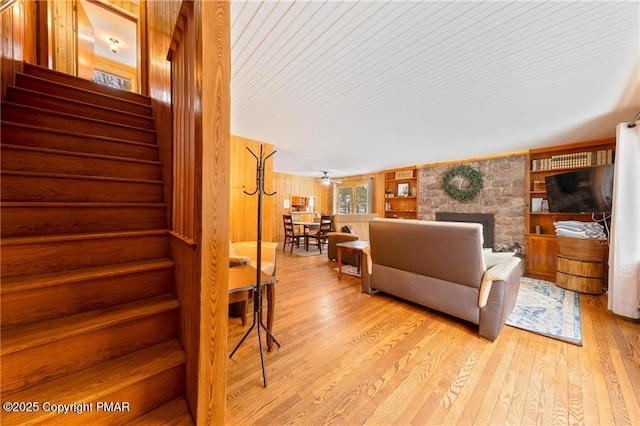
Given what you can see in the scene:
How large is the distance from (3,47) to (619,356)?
5487mm

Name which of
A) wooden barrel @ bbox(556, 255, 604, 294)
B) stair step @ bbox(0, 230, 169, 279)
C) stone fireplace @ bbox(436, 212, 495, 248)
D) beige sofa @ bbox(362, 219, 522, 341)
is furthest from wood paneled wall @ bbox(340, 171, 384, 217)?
stair step @ bbox(0, 230, 169, 279)

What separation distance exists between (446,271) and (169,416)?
2.46m

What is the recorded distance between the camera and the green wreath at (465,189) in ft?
17.4

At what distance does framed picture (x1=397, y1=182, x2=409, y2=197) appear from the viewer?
6.78m

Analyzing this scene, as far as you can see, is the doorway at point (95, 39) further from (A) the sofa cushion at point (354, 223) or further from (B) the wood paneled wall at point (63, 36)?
(A) the sofa cushion at point (354, 223)

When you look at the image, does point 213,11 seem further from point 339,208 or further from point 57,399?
point 339,208

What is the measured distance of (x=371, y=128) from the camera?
3.59m

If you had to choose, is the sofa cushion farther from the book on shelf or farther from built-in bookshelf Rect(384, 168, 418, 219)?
the book on shelf

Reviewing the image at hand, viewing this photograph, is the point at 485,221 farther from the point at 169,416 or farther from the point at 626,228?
the point at 169,416

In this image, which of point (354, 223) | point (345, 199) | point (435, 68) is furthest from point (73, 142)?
point (345, 199)

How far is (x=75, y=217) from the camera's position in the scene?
1527 millimetres

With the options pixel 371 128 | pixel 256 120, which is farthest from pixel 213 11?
pixel 371 128

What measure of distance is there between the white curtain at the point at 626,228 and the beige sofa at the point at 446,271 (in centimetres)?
113

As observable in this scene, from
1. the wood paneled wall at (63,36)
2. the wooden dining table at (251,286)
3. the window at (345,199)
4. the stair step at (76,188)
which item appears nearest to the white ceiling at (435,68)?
the stair step at (76,188)
